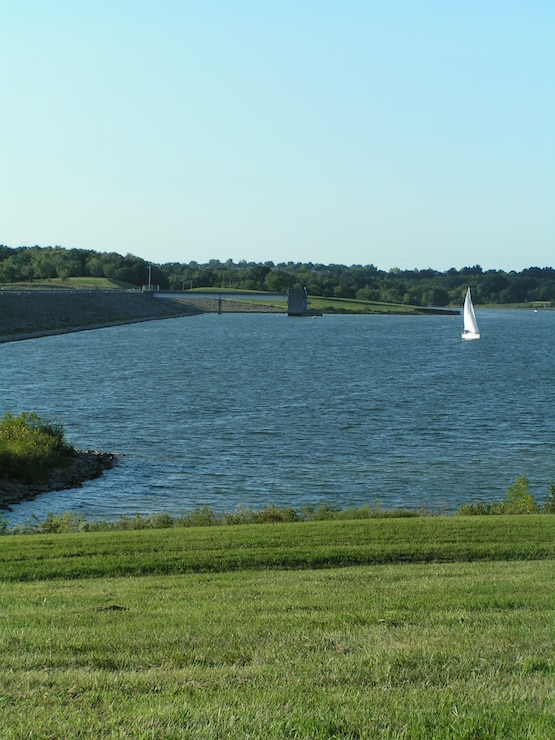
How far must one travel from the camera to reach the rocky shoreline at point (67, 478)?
75.3ft

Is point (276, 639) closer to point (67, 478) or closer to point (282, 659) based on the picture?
point (282, 659)

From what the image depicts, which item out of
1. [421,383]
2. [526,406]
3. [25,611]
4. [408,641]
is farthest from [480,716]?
[421,383]

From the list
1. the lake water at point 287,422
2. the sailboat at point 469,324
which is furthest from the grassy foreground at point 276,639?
the sailboat at point 469,324

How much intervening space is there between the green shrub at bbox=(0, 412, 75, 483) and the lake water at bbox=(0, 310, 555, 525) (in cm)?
143

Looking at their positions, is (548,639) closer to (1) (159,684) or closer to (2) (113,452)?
(1) (159,684)

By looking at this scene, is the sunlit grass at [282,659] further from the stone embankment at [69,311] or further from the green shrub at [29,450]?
the stone embankment at [69,311]

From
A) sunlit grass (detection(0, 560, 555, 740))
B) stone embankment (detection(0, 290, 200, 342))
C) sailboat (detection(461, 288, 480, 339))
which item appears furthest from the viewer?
sailboat (detection(461, 288, 480, 339))

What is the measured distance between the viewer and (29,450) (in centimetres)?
2527

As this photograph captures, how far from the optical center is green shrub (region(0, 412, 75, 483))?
24578mm

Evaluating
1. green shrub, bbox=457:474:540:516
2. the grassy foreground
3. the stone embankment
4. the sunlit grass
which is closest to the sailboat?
the stone embankment

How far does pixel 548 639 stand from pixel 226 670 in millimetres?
2654

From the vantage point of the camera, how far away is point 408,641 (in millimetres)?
7172

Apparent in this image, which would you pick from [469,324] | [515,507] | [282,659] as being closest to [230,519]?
[515,507]

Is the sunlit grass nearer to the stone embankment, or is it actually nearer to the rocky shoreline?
the rocky shoreline
